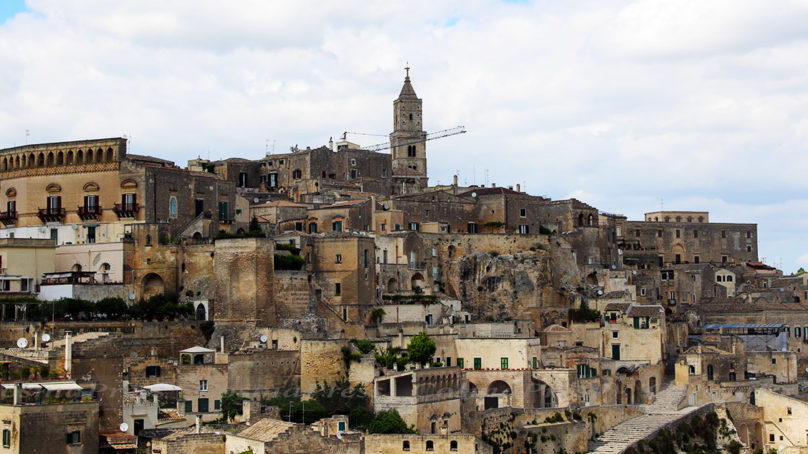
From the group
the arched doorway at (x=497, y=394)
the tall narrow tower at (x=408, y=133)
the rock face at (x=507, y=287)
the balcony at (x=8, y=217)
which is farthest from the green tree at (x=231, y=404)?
the tall narrow tower at (x=408, y=133)

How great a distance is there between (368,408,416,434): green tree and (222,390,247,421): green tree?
5.45 meters

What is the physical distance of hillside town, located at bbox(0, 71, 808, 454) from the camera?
50219mm

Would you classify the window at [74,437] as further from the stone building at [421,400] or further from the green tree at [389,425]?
the stone building at [421,400]

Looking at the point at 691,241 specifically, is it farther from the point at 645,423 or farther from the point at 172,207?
the point at 172,207

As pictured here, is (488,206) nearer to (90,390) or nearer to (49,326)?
(49,326)

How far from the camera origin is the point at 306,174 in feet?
273

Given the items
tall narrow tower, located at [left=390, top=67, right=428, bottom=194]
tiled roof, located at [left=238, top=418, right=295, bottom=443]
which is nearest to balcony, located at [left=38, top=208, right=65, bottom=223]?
tiled roof, located at [left=238, top=418, right=295, bottom=443]

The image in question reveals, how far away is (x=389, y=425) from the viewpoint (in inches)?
2076

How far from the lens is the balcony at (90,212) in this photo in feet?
212


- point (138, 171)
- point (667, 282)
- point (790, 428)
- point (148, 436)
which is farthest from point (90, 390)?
point (667, 282)

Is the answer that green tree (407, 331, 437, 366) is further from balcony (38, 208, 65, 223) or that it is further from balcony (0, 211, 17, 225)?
balcony (0, 211, 17, 225)

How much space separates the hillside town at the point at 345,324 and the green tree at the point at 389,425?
82mm

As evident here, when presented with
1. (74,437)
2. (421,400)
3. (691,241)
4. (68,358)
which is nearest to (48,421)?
(74,437)

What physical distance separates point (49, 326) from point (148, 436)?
12046 mm
